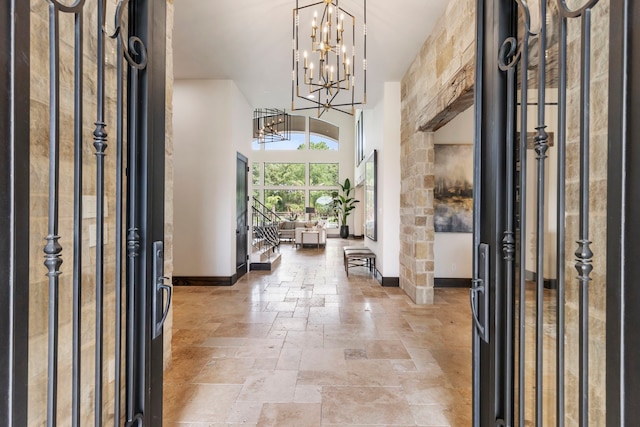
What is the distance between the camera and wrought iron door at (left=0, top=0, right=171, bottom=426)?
86 centimetres

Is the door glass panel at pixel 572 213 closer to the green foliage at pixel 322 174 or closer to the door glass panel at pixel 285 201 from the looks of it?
the green foliage at pixel 322 174

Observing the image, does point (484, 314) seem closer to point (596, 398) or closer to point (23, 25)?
point (596, 398)

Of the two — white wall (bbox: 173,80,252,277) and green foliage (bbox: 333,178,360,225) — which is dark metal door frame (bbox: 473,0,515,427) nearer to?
white wall (bbox: 173,80,252,277)

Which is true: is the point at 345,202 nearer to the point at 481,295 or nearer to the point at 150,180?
the point at 481,295

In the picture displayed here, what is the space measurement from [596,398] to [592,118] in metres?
0.94

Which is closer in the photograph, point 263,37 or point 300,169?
point 263,37

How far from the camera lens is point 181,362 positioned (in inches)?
106

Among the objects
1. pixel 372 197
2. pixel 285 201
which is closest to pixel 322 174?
pixel 285 201

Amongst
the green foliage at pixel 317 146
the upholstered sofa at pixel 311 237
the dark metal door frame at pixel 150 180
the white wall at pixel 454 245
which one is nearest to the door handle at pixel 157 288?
the dark metal door frame at pixel 150 180

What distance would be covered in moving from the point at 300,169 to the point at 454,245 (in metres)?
10.2

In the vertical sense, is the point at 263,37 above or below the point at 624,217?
above

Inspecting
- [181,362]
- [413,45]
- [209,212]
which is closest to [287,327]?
[181,362]

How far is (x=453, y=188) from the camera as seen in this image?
525 cm

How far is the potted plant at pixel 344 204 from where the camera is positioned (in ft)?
44.6
